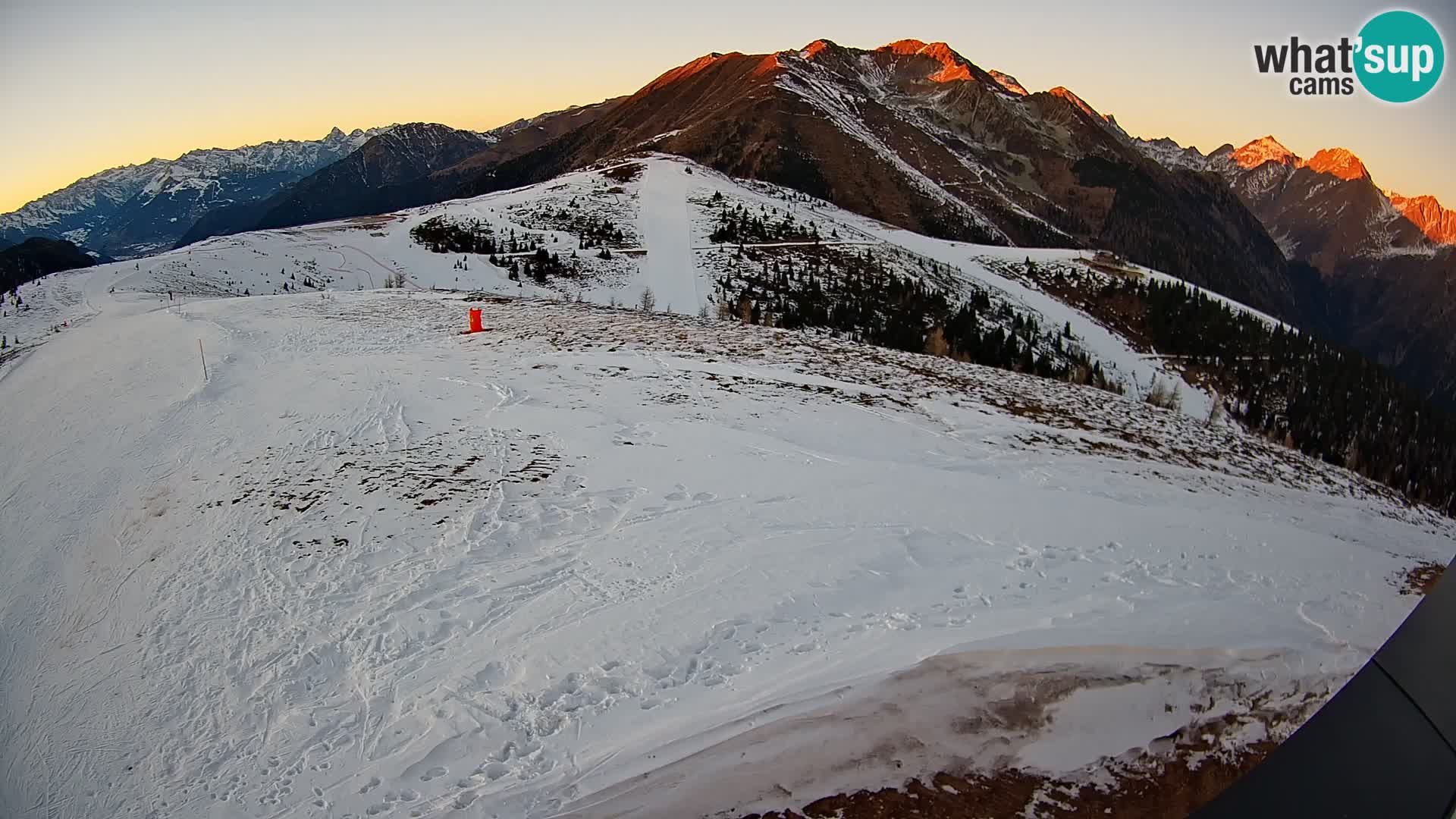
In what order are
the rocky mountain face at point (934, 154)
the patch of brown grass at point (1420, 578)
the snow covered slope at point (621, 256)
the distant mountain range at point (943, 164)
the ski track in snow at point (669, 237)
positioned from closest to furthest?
the patch of brown grass at point (1420, 578)
the snow covered slope at point (621, 256)
the ski track in snow at point (669, 237)
the distant mountain range at point (943, 164)
the rocky mountain face at point (934, 154)

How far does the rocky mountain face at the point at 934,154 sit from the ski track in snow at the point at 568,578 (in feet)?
208

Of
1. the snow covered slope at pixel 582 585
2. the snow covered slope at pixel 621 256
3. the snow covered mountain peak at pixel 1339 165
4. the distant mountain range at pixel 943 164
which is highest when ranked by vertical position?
the distant mountain range at pixel 943 164

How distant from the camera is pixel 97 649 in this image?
4.07 metres

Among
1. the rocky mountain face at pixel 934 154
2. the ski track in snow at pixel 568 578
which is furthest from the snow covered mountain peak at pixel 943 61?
the ski track in snow at pixel 568 578

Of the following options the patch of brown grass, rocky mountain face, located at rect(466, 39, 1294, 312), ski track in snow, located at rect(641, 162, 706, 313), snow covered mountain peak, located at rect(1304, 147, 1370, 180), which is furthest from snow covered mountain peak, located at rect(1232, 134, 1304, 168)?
rocky mountain face, located at rect(466, 39, 1294, 312)

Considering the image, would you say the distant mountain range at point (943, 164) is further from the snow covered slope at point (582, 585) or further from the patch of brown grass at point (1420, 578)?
the patch of brown grass at point (1420, 578)

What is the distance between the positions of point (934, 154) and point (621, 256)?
91.5 m

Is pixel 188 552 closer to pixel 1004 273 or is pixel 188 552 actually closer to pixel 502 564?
pixel 502 564

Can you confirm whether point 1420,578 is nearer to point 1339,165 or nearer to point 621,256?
point 1339,165

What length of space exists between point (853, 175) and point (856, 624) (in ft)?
290

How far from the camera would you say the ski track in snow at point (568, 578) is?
9.97 feet

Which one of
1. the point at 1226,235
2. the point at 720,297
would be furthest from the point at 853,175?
the point at 1226,235

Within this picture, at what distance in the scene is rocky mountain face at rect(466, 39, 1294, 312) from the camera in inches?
3305

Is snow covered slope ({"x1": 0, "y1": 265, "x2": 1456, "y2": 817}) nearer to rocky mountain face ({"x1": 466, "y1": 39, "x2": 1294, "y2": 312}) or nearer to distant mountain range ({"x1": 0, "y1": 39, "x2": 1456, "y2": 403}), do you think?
distant mountain range ({"x1": 0, "y1": 39, "x2": 1456, "y2": 403})
